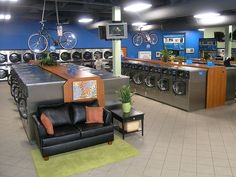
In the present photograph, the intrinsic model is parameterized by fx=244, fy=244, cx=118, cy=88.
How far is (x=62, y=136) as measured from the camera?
4.26 meters

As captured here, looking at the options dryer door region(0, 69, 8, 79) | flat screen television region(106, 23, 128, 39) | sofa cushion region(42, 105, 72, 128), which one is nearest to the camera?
sofa cushion region(42, 105, 72, 128)

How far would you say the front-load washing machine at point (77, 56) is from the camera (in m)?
13.6

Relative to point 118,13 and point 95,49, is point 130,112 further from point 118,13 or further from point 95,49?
point 95,49

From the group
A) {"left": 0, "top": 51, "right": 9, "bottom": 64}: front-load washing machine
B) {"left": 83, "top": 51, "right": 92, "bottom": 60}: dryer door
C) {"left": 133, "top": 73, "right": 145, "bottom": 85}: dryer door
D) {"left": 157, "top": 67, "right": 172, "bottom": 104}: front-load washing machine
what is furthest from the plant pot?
{"left": 83, "top": 51, "right": 92, "bottom": 60}: dryer door

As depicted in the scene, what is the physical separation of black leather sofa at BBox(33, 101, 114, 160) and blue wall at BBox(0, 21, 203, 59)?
8894 mm

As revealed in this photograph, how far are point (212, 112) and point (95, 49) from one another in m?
8.88

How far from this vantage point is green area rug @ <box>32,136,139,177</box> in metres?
3.92

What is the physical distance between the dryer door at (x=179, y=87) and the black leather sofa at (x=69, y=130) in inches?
121

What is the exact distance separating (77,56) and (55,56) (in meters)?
1.29

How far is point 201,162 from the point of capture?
411 centimetres

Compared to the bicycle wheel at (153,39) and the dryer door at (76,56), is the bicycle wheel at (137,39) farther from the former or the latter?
the dryer door at (76,56)

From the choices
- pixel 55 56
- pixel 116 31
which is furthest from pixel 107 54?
pixel 116 31

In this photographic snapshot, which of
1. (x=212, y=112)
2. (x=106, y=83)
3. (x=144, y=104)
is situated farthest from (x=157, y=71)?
(x=106, y=83)

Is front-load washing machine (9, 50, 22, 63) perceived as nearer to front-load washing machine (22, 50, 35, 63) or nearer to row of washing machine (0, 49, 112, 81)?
row of washing machine (0, 49, 112, 81)
